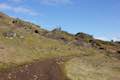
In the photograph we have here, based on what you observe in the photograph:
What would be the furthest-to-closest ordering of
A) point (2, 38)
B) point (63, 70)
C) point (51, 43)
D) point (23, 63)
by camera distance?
point (51, 43)
point (2, 38)
point (23, 63)
point (63, 70)

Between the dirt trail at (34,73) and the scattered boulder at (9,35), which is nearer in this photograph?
the dirt trail at (34,73)

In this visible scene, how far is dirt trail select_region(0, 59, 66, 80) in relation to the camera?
42.3 meters

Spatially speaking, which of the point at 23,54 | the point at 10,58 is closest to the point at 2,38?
the point at 23,54

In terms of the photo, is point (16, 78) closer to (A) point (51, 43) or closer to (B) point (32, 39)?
(B) point (32, 39)

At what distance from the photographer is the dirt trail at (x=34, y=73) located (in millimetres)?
42312

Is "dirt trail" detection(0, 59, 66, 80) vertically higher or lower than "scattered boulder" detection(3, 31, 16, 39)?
lower

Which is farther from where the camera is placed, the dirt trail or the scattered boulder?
the scattered boulder

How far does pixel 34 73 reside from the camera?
46.0 meters

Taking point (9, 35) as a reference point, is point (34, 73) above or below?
below

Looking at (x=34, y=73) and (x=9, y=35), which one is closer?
(x=34, y=73)

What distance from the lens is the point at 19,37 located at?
79625mm

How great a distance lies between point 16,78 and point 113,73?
20.3 meters

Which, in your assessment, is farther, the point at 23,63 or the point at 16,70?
the point at 23,63

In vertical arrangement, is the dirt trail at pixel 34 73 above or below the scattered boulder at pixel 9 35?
below
